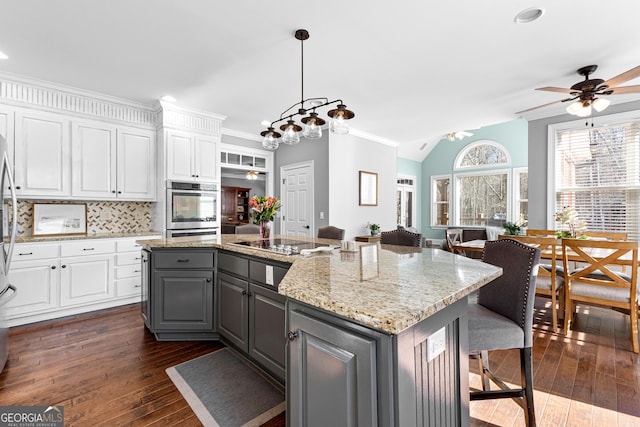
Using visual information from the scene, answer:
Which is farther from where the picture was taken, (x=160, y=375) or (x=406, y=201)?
(x=406, y=201)

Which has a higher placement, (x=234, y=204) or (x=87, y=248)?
(x=234, y=204)

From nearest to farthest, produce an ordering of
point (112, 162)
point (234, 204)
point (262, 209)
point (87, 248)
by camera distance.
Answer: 1. point (262, 209)
2. point (87, 248)
3. point (112, 162)
4. point (234, 204)

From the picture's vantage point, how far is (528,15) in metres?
2.28

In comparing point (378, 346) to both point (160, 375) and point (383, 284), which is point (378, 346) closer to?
Result: point (383, 284)

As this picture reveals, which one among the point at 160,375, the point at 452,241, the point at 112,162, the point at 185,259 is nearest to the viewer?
the point at 160,375

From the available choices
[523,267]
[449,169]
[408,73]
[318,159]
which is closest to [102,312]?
[318,159]

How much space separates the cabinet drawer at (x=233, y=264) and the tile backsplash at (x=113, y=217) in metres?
2.54

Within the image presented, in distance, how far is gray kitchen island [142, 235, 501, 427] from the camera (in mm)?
864

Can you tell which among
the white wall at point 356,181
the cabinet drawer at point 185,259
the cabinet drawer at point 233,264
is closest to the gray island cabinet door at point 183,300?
the cabinet drawer at point 185,259

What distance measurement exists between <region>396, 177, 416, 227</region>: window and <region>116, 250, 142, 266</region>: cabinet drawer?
22.6 ft

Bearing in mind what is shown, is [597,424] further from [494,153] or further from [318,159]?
[494,153]

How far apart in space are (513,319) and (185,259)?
2561mm

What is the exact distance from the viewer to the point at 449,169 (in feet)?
29.6

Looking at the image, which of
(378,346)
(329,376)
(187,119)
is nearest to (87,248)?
(187,119)
